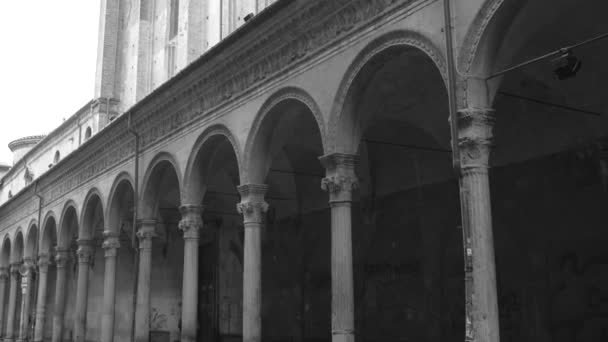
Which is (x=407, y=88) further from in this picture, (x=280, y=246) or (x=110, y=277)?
(x=110, y=277)

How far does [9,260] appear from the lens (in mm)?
31516

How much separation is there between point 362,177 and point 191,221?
4.03 meters

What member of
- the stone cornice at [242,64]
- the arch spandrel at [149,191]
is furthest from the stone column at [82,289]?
the arch spandrel at [149,191]

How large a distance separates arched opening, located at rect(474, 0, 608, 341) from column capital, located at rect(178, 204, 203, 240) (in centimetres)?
627

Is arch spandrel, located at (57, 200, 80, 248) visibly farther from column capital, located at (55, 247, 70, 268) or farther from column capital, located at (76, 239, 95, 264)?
column capital, located at (76, 239, 95, 264)

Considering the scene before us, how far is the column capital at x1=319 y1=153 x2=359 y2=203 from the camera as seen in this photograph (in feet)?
34.6

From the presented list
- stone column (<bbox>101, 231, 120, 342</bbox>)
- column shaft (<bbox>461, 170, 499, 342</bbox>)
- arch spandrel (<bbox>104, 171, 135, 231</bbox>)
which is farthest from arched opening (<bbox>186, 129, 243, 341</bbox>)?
column shaft (<bbox>461, 170, 499, 342</bbox>)

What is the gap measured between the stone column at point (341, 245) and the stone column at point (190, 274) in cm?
489

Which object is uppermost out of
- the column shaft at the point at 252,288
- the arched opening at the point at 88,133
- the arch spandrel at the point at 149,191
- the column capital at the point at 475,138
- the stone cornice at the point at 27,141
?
the stone cornice at the point at 27,141

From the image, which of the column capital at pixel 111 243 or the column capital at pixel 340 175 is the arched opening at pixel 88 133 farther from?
the column capital at pixel 340 175

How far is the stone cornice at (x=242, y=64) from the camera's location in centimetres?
1062

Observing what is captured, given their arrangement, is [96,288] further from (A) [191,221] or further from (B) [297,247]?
(A) [191,221]

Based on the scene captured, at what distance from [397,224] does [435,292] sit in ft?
6.09

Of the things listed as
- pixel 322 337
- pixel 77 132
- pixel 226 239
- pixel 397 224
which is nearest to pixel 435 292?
pixel 397 224
